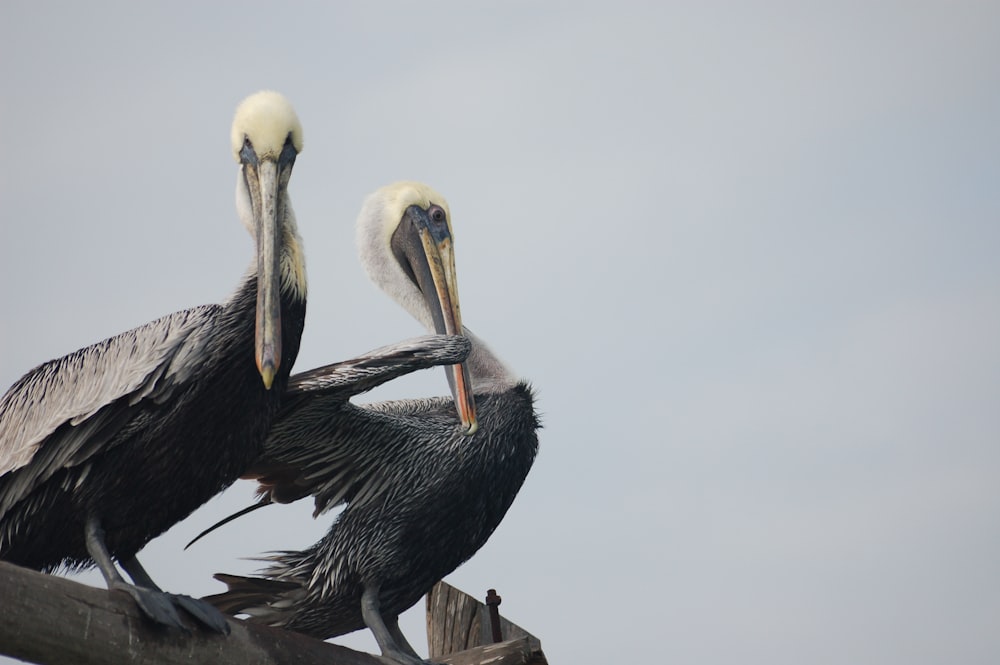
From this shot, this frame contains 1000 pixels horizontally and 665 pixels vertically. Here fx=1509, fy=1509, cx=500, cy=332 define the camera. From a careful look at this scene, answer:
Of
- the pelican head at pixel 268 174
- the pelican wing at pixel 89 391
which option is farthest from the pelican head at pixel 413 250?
the pelican wing at pixel 89 391

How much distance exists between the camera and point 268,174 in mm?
5691

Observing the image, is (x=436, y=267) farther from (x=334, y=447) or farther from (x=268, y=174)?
(x=268, y=174)

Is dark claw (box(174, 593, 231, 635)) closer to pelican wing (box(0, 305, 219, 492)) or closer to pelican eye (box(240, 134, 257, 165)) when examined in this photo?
pelican wing (box(0, 305, 219, 492))

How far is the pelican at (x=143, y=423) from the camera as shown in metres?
5.06

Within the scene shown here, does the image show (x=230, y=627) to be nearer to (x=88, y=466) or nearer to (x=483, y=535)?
(x=88, y=466)

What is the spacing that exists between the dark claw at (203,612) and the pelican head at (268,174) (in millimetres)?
1155

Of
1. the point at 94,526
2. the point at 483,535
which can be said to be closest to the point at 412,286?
the point at 483,535

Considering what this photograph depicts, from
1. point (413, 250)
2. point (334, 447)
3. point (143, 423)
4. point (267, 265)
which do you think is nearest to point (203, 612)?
point (143, 423)

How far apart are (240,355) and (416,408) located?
6.53 ft

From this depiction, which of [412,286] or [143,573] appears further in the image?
[412,286]

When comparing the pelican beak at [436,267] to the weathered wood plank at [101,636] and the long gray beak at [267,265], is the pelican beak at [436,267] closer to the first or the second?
the long gray beak at [267,265]

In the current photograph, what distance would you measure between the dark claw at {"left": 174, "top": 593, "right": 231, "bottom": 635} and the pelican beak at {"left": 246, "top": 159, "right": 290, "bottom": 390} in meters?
0.79

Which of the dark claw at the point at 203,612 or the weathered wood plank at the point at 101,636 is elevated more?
the dark claw at the point at 203,612

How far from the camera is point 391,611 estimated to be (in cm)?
648
